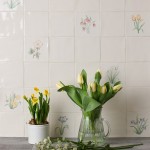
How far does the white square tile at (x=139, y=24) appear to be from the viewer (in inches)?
61.6

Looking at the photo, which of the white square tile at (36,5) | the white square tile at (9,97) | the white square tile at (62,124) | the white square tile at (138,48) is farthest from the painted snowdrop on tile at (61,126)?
the white square tile at (36,5)

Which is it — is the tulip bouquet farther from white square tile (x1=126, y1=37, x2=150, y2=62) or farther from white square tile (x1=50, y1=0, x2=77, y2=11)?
white square tile (x1=50, y1=0, x2=77, y2=11)

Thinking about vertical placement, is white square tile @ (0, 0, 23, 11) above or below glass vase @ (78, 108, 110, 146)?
above

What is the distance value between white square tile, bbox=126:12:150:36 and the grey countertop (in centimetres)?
51

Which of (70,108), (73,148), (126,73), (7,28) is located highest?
(7,28)

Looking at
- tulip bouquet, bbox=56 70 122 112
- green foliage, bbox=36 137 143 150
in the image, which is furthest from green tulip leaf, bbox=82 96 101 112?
green foliage, bbox=36 137 143 150

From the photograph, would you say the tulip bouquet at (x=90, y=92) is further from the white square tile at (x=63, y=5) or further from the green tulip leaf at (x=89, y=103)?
the white square tile at (x=63, y=5)

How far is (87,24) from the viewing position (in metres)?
1.57

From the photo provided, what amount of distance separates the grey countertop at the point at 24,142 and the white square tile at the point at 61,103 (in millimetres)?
210

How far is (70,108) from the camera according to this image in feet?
5.22

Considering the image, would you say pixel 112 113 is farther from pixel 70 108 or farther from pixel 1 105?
pixel 1 105

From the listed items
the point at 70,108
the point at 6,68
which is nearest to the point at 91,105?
the point at 70,108

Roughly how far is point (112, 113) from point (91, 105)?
0.26 m

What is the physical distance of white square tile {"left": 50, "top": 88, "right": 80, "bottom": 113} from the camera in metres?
1.58
